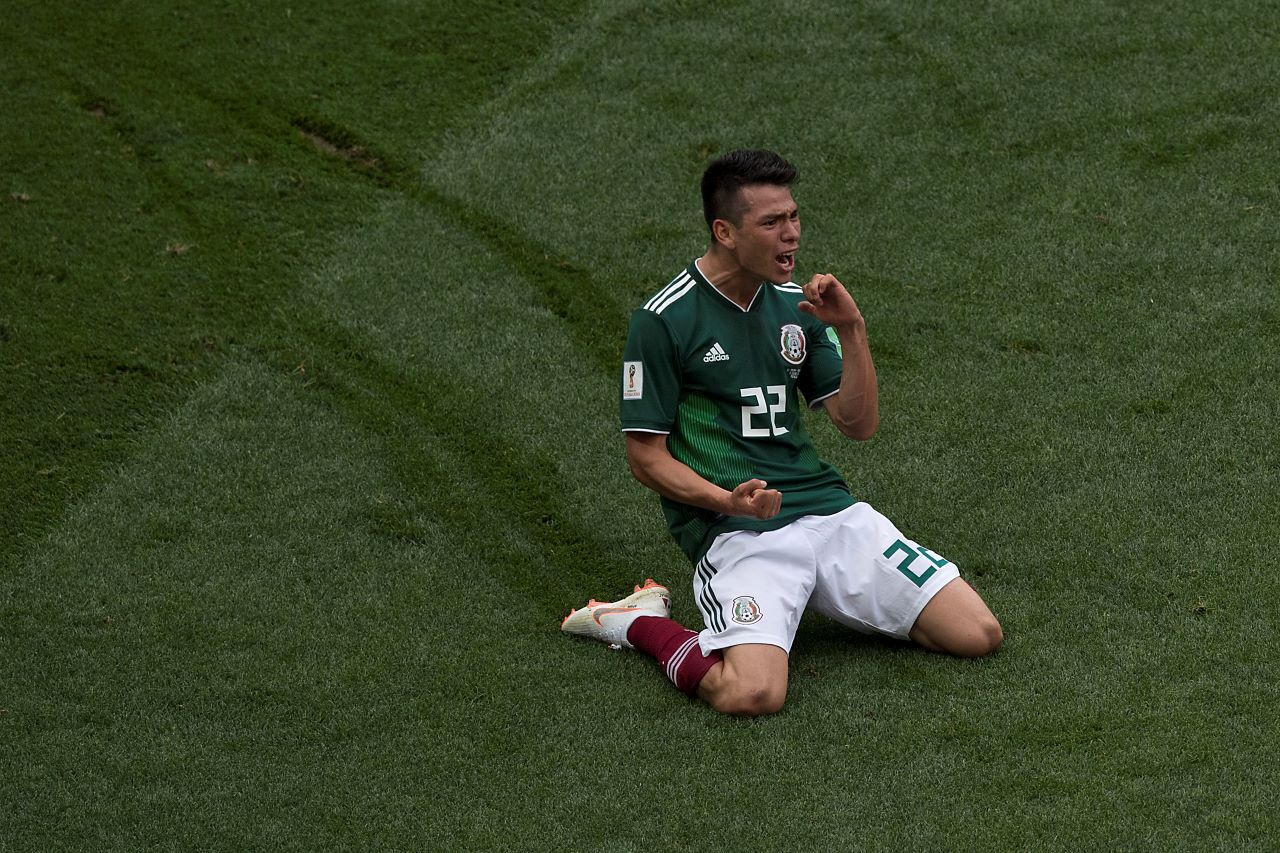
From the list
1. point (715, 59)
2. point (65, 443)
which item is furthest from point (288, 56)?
point (65, 443)

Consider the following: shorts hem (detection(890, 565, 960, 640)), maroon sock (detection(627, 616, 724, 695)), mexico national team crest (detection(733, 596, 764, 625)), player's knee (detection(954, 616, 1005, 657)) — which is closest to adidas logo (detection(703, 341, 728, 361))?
mexico national team crest (detection(733, 596, 764, 625))

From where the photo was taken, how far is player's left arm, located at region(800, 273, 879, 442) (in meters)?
5.13

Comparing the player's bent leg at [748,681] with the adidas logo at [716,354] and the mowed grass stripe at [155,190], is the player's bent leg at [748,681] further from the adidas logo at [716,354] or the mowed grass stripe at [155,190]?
the mowed grass stripe at [155,190]

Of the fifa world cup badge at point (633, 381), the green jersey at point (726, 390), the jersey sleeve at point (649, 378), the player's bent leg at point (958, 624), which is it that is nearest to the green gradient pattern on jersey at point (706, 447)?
the green jersey at point (726, 390)

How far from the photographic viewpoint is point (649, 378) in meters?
5.22

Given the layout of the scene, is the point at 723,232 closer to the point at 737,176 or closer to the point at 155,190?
the point at 737,176

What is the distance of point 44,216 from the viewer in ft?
26.3

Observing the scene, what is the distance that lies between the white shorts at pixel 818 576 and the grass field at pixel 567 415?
19 cm

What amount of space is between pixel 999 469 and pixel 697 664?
1.76 meters

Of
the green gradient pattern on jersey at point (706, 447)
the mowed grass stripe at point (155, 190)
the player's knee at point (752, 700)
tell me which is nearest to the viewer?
the player's knee at point (752, 700)

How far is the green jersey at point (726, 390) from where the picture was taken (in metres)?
5.24

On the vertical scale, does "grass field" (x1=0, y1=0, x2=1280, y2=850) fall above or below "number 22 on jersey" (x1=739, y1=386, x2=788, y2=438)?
below

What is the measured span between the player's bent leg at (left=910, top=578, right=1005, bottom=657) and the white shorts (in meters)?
0.03

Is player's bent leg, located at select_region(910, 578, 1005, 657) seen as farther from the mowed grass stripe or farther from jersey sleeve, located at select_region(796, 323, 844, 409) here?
the mowed grass stripe
